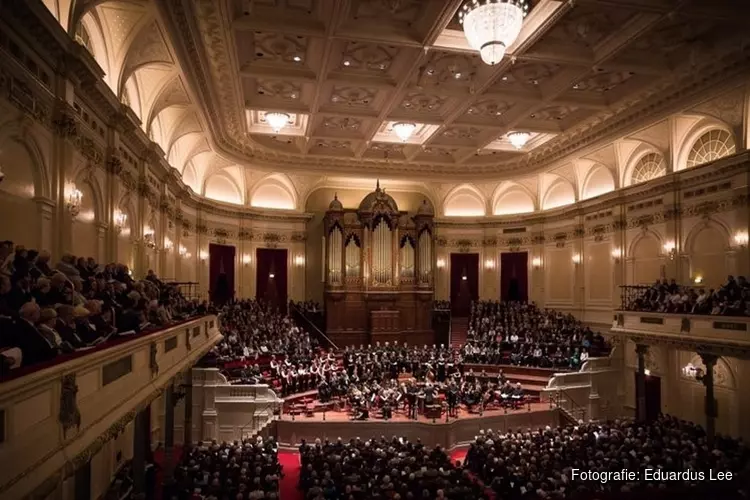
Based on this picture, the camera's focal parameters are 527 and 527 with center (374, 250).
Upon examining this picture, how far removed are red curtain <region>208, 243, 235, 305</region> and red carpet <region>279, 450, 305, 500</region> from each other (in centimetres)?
919

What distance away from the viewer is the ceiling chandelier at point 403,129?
1816 cm

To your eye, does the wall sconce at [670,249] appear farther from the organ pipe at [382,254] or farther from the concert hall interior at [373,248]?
the organ pipe at [382,254]

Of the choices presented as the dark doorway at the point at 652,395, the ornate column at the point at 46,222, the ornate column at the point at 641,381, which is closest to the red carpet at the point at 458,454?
the ornate column at the point at 641,381

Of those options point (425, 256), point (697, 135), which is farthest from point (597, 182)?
point (425, 256)

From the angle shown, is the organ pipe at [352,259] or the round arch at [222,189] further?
the organ pipe at [352,259]

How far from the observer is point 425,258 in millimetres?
23344

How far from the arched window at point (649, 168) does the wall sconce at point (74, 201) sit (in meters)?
16.6

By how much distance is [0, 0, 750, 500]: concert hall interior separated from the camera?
23.3 ft

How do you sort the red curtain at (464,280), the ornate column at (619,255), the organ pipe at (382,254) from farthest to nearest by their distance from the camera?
1. the red curtain at (464,280)
2. the organ pipe at (382,254)
3. the ornate column at (619,255)

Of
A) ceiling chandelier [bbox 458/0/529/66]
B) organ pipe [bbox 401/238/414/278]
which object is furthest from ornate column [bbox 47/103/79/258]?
organ pipe [bbox 401/238/414/278]

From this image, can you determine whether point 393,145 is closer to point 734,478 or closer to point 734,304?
point 734,304

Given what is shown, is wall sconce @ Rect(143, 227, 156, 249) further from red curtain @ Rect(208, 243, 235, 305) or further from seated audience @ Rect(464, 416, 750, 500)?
seated audience @ Rect(464, 416, 750, 500)

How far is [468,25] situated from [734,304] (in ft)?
28.8

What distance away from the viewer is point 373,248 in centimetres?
2253
